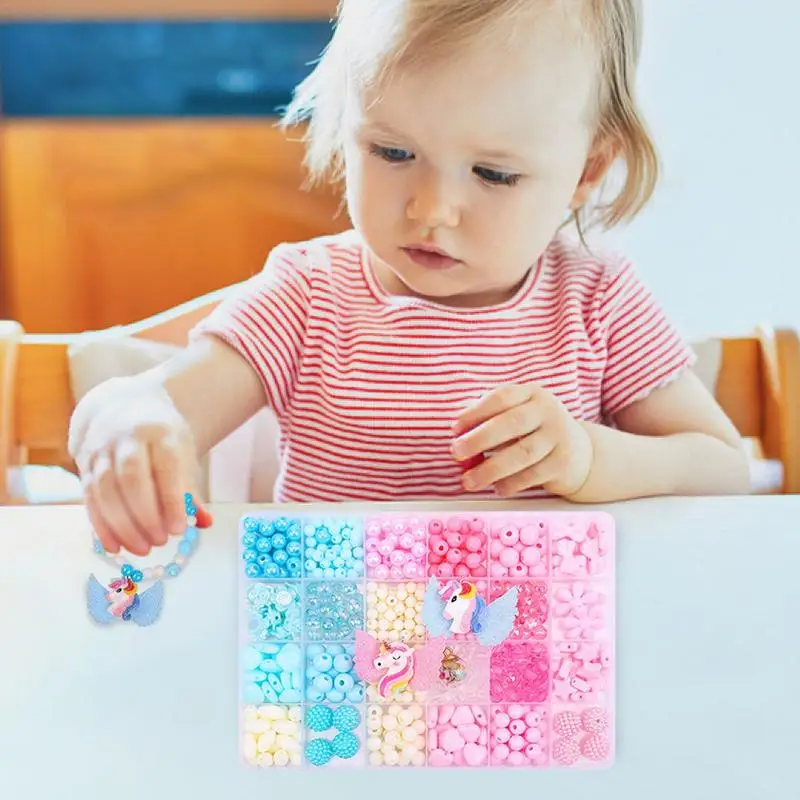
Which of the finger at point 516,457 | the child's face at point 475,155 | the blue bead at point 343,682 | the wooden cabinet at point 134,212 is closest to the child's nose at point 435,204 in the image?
the child's face at point 475,155

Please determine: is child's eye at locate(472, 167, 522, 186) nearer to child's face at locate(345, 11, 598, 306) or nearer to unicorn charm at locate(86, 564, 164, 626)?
child's face at locate(345, 11, 598, 306)

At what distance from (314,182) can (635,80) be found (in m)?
0.21

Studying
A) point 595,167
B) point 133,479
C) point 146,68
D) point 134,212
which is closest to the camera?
point 133,479

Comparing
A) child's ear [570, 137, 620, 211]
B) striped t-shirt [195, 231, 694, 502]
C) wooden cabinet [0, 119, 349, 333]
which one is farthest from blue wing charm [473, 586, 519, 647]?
wooden cabinet [0, 119, 349, 333]

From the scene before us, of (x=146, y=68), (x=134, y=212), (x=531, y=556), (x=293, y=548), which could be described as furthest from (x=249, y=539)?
(x=146, y=68)

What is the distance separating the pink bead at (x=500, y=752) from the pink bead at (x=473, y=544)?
0.09 m

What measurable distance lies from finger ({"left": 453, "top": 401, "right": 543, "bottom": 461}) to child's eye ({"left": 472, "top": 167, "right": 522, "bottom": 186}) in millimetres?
104

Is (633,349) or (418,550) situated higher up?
(633,349)

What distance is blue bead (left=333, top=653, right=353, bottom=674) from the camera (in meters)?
0.48

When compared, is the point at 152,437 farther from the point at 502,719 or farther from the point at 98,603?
the point at 502,719

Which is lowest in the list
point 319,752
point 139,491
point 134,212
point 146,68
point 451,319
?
point 319,752

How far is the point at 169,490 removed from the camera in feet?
1.54

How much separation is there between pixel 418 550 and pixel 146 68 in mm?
812

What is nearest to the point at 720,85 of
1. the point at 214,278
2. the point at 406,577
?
the point at 406,577
